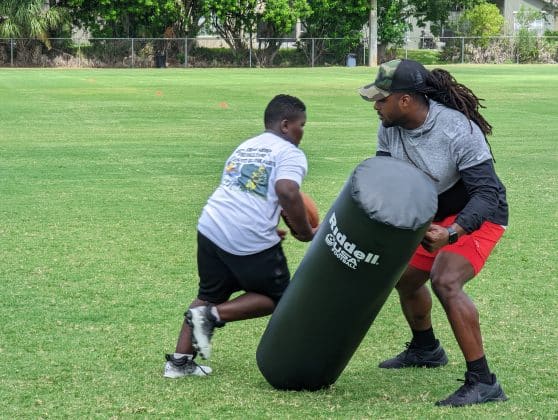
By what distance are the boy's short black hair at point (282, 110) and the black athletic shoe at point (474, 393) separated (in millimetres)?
1726

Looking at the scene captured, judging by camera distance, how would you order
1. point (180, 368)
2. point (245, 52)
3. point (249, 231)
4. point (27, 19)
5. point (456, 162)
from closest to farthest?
point (456, 162), point (249, 231), point (180, 368), point (27, 19), point (245, 52)

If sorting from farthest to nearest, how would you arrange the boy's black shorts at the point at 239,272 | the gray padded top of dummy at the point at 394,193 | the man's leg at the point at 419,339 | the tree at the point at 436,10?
the tree at the point at 436,10, the man's leg at the point at 419,339, the boy's black shorts at the point at 239,272, the gray padded top of dummy at the point at 394,193

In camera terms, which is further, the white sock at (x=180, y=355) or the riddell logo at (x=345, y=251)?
the white sock at (x=180, y=355)

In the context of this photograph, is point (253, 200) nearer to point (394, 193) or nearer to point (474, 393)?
point (394, 193)

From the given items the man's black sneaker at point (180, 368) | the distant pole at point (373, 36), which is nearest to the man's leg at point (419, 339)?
the man's black sneaker at point (180, 368)

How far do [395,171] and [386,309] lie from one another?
2.77 metres

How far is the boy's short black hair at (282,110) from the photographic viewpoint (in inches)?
234

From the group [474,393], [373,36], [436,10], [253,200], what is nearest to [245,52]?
[373,36]

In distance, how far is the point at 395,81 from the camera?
5680 millimetres

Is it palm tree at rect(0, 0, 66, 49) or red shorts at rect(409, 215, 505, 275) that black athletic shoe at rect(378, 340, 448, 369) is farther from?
palm tree at rect(0, 0, 66, 49)

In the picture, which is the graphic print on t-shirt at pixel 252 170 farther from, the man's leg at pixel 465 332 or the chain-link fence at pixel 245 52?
the chain-link fence at pixel 245 52

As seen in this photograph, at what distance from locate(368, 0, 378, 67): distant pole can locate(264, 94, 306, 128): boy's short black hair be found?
5088 centimetres

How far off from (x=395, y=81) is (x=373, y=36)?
5155 cm

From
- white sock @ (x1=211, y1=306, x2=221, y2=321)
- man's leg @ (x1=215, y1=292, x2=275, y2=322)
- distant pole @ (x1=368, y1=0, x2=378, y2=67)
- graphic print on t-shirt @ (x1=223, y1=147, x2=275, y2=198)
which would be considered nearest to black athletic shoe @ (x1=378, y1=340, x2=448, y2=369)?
man's leg @ (x1=215, y1=292, x2=275, y2=322)
